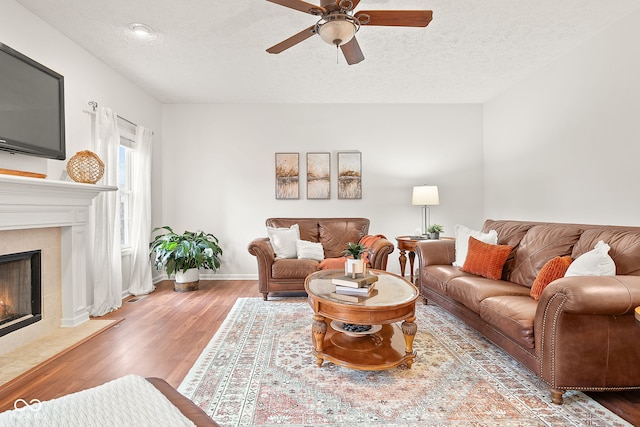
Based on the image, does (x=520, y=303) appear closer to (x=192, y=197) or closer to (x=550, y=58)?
(x=550, y=58)

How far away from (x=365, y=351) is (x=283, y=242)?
2092mm

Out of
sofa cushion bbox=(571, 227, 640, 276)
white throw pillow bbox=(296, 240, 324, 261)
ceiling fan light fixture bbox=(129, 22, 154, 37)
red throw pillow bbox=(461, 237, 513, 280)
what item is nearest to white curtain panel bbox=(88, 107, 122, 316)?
ceiling fan light fixture bbox=(129, 22, 154, 37)

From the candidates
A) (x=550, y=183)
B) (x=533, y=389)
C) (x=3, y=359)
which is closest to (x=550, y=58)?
(x=550, y=183)

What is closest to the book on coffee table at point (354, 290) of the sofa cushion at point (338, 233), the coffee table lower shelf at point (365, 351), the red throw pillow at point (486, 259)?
the coffee table lower shelf at point (365, 351)

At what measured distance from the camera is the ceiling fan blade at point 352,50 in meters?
2.38

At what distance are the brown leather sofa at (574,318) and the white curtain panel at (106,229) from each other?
11.4 ft

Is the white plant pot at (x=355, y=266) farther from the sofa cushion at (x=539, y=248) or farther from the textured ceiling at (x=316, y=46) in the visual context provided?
the textured ceiling at (x=316, y=46)

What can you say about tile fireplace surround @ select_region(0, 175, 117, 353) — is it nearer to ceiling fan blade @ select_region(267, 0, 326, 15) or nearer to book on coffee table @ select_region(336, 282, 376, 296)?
ceiling fan blade @ select_region(267, 0, 326, 15)

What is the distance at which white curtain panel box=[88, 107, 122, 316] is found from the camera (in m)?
3.32

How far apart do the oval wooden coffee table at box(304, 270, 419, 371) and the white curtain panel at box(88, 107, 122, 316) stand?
2279mm

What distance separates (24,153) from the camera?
8.05 feet

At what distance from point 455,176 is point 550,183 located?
151cm

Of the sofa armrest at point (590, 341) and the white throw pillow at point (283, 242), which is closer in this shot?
the sofa armrest at point (590, 341)

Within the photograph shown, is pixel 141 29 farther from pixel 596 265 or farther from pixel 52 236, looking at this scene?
pixel 596 265
